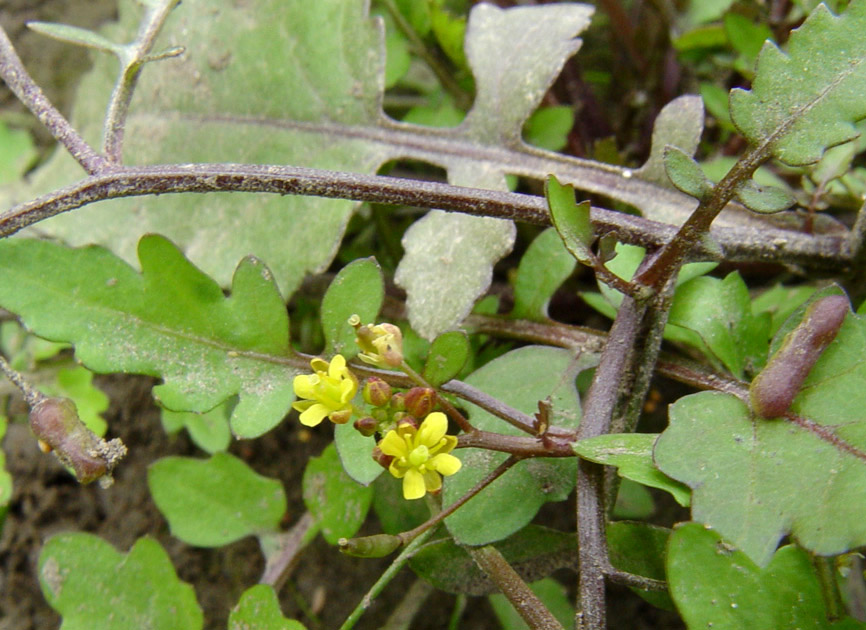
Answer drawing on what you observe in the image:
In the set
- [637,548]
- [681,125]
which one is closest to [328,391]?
[637,548]

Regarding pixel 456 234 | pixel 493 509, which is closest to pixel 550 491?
pixel 493 509

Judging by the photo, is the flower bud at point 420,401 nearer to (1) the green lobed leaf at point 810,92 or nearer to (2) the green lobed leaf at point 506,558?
(2) the green lobed leaf at point 506,558

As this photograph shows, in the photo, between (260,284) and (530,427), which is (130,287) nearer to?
(260,284)

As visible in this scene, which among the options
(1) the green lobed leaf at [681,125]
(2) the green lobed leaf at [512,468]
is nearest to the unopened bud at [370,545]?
(2) the green lobed leaf at [512,468]

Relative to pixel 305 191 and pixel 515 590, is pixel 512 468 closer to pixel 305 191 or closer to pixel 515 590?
pixel 515 590

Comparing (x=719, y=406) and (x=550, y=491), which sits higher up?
(x=719, y=406)

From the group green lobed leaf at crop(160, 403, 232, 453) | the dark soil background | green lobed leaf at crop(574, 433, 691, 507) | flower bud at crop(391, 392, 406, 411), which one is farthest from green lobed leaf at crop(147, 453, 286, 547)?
green lobed leaf at crop(574, 433, 691, 507)

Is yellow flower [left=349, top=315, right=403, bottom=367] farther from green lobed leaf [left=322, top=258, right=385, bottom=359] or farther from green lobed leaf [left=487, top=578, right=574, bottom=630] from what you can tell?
green lobed leaf [left=487, top=578, right=574, bottom=630]
